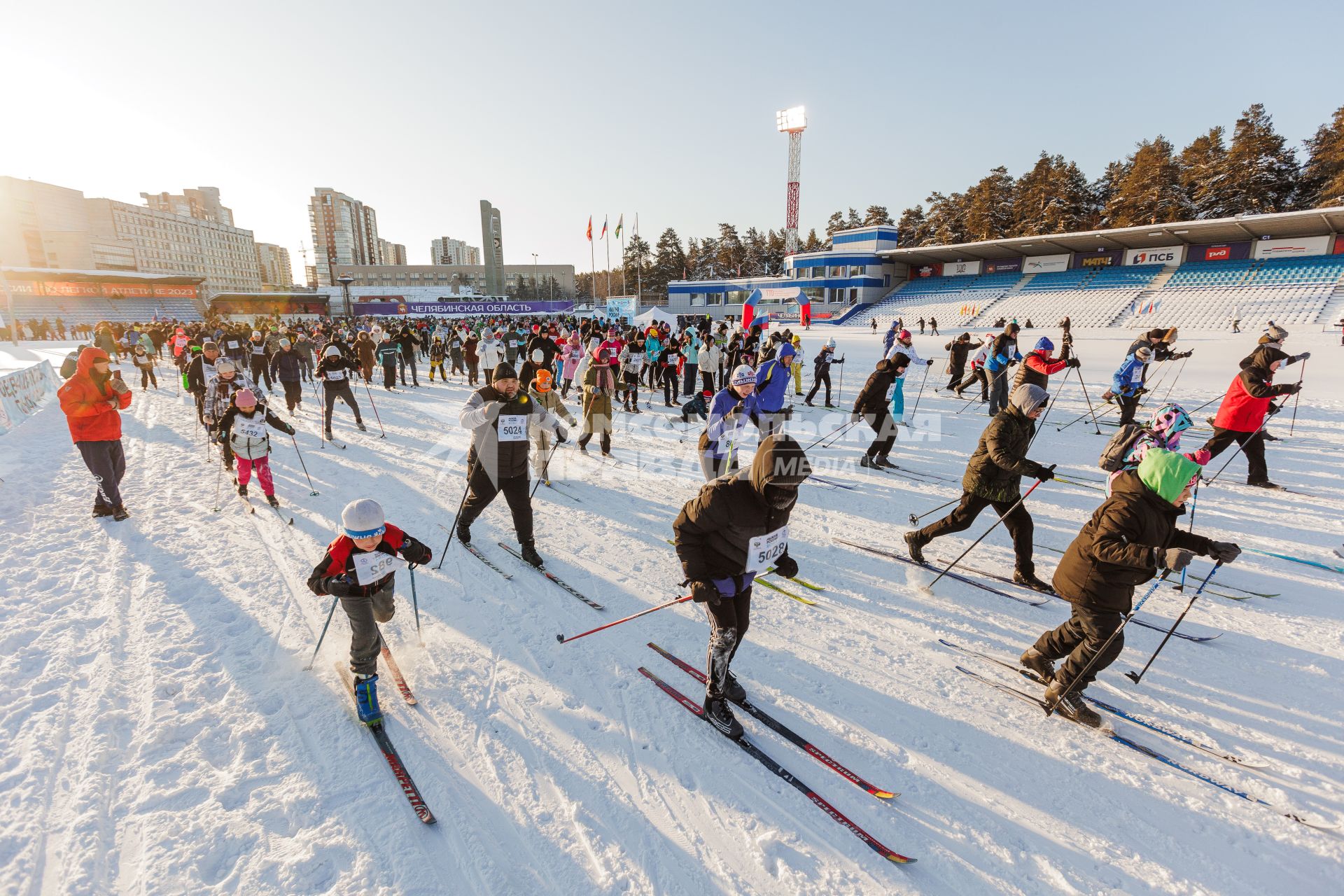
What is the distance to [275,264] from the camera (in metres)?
161

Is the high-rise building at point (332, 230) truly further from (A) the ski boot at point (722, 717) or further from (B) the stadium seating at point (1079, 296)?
(A) the ski boot at point (722, 717)

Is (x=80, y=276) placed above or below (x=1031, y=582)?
above

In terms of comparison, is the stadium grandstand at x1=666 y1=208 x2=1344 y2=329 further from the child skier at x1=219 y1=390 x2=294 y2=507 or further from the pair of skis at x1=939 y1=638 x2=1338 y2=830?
the child skier at x1=219 y1=390 x2=294 y2=507

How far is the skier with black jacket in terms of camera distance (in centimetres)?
279

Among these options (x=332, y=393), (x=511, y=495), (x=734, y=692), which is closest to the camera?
(x=734, y=692)

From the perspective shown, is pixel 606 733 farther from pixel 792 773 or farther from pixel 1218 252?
pixel 1218 252

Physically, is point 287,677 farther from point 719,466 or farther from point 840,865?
point 719,466

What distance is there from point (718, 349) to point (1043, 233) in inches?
1973

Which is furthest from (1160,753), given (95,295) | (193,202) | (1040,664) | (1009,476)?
(193,202)

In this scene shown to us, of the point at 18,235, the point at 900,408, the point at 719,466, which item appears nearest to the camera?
the point at 719,466

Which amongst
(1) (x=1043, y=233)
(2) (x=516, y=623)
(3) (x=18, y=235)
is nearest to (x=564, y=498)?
(2) (x=516, y=623)

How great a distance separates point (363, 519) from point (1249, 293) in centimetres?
4470

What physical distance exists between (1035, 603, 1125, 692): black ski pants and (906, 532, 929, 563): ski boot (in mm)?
1800

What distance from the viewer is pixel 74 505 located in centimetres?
Answer: 659
